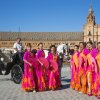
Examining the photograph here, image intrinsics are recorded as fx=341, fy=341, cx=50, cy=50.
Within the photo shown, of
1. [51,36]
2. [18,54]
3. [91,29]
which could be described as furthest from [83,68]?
[51,36]

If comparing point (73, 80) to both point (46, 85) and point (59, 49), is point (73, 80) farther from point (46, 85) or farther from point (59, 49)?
point (59, 49)

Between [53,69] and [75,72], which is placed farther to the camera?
[53,69]

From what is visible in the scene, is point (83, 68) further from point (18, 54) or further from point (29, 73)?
point (18, 54)

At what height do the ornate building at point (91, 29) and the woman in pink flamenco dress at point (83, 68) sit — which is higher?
the ornate building at point (91, 29)

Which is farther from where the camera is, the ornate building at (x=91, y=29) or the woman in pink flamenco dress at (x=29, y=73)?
the ornate building at (x=91, y=29)

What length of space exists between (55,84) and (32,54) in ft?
4.33

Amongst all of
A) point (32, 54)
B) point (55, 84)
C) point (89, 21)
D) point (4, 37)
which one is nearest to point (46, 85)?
point (55, 84)

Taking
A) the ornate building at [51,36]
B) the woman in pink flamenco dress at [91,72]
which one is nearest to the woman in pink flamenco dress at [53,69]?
the woman in pink flamenco dress at [91,72]

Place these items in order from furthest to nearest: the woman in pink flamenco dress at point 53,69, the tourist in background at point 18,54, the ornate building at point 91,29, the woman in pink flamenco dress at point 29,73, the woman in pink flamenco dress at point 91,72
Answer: the ornate building at point 91,29 → the tourist in background at point 18,54 → the woman in pink flamenco dress at point 53,69 → the woman in pink flamenco dress at point 29,73 → the woman in pink flamenco dress at point 91,72

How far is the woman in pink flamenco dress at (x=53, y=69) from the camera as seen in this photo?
1175 centimetres

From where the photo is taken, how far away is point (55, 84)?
11867 mm

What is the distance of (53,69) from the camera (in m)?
11.9

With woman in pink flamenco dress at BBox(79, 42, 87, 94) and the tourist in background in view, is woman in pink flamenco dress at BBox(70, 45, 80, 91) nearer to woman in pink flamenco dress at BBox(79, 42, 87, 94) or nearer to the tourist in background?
woman in pink flamenco dress at BBox(79, 42, 87, 94)

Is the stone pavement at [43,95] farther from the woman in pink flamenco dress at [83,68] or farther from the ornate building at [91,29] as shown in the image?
the ornate building at [91,29]
